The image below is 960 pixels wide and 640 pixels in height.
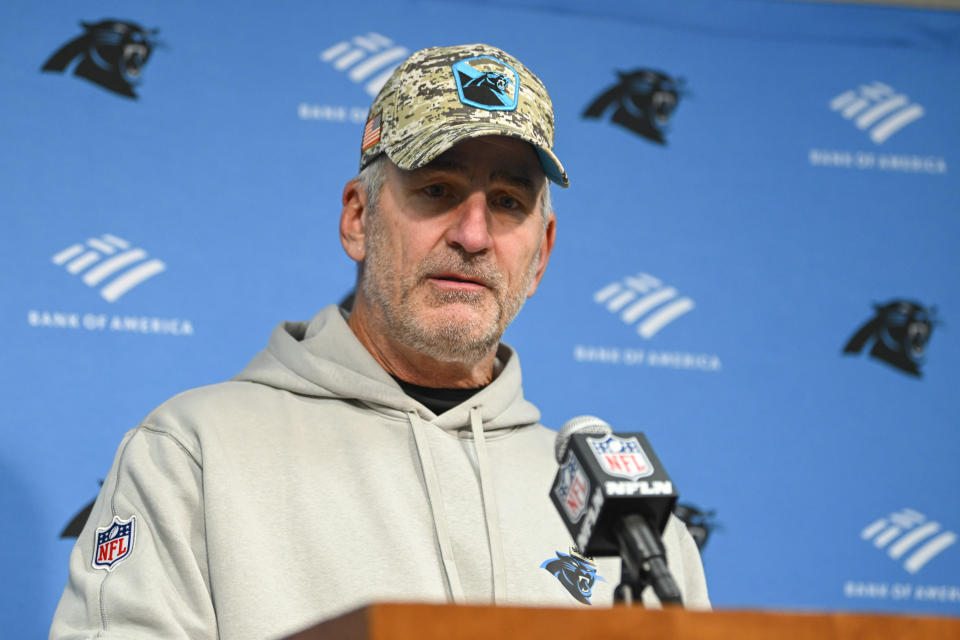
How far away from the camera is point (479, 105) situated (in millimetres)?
1664

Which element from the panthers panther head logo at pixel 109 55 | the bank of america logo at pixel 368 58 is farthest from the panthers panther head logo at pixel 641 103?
the panthers panther head logo at pixel 109 55

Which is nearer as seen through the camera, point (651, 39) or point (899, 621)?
point (899, 621)

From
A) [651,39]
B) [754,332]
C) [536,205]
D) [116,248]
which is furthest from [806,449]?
[116,248]

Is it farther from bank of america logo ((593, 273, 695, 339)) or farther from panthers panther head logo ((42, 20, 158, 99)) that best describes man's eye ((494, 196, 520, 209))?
panthers panther head logo ((42, 20, 158, 99))

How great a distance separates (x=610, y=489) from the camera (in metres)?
0.84

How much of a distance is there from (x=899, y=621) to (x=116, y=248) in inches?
80.0

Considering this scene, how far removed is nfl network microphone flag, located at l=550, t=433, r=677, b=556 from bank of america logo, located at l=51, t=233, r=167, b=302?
1706mm

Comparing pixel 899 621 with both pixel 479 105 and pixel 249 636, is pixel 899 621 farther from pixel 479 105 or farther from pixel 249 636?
pixel 479 105

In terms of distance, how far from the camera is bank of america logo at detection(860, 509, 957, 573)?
270cm

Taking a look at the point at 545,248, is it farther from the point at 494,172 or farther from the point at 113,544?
the point at 113,544

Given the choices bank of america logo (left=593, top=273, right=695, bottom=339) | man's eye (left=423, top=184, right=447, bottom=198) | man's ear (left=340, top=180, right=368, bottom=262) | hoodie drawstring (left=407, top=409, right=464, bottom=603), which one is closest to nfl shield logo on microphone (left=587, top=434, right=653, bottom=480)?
hoodie drawstring (left=407, top=409, right=464, bottom=603)

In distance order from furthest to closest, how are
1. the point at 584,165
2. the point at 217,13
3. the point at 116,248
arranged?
the point at 584,165, the point at 217,13, the point at 116,248

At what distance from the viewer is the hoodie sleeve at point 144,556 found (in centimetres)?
128

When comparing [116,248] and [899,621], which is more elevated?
[116,248]
